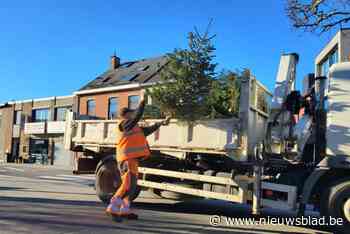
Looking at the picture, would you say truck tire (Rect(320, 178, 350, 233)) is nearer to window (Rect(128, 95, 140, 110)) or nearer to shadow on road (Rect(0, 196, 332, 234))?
shadow on road (Rect(0, 196, 332, 234))

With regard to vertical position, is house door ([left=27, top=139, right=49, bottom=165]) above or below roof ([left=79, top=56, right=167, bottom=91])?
below

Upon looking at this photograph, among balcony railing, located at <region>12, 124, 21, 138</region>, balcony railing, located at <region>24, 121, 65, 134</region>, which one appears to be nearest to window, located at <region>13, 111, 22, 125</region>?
balcony railing, located at <region>12, 124, 21, 138</region>

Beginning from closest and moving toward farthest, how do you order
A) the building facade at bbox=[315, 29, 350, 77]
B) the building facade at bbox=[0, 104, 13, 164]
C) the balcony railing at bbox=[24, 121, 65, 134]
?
the building facade at bbox=[315, 29, 350, 77] < the balcony railing at bbox=[24, 121, 65, 134] < the building facade at bbox=[0, 104, 13, 164]

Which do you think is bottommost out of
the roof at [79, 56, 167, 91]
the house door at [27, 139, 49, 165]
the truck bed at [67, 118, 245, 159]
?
the house door at [27, 139, 49, 165]

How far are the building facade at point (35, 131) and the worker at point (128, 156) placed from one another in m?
31.1

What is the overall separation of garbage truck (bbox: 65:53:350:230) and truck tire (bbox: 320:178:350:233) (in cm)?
1

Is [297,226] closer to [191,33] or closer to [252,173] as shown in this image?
[252,173]

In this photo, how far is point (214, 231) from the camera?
6742 mm

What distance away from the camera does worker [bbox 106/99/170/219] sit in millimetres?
6902

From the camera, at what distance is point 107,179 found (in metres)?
9.33

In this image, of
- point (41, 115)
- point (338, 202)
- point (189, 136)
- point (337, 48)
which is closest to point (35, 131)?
point (41, 115)

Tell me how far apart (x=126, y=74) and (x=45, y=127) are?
10601 millimetres

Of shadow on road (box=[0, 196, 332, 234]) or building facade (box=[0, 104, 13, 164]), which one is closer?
shadow on road (box=[0, 196, 332, 234])

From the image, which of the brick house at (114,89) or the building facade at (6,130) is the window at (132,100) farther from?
the building facade at (6,130)
